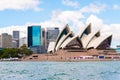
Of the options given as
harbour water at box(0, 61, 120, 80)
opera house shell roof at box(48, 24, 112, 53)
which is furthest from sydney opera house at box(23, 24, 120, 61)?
harbour water at box(0, 61, 120, 80)

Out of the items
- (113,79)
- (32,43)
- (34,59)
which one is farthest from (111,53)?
(113,79)

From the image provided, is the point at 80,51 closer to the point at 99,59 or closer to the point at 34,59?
the point at 99,59

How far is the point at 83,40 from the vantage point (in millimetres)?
114312

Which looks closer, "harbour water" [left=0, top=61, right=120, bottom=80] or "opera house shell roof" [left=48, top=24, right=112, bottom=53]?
"harbour water" [left=0, top=61, right=120, bottom=80]

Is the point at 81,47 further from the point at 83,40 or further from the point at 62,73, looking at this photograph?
the point at 62,73

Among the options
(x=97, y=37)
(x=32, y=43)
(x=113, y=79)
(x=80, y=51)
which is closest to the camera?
(x=113, y=79)

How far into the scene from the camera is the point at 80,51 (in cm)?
11862

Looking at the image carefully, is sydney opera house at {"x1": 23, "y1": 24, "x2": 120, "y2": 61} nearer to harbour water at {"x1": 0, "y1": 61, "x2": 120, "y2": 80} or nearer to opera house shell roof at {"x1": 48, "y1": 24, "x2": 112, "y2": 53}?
opera house shell roof at {"x1": 48, "y1": 24, "x2": 112, "y2": 53}

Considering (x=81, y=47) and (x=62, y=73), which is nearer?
(x=62, y=73)

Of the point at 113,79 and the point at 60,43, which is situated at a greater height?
the point at 60,43

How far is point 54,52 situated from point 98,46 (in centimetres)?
1602

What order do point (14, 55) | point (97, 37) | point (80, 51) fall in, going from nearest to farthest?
point (97, 37) → point (80, 51) → point (14, 55)

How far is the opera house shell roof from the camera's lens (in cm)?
11131

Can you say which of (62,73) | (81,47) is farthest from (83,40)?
(62,73)
